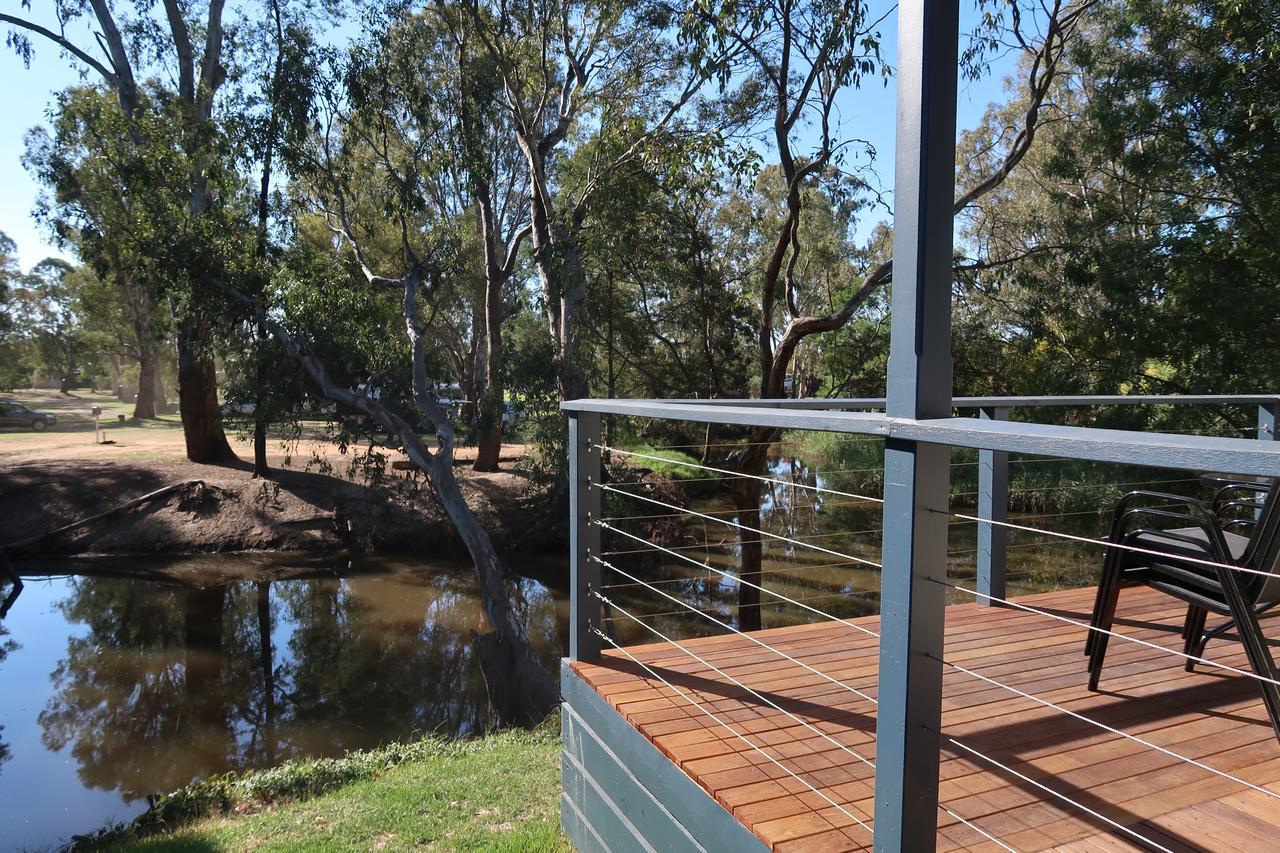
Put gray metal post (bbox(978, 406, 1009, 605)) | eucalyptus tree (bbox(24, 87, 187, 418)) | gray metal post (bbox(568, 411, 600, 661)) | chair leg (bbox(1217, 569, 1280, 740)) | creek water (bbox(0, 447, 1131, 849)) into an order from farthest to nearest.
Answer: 1. eucalyptus tree (bbox(24, 87, 187, 418))
2. creek water (bbox(0, 447, 1131, 849))
3. gray metal post (bbox(978, 406, 1009, 605))
4. gray metal post (bbox(568, 411, 600, 661))
5. chair leg (bbox(1217, 569, 1280, 740))

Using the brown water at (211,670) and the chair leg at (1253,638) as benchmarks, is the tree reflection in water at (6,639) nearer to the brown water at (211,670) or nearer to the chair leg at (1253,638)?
the brown water at (211,670)

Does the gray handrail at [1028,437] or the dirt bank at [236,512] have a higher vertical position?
the gray handrail at [1028,437]

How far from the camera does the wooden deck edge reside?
77.5 inches

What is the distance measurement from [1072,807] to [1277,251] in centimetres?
1039

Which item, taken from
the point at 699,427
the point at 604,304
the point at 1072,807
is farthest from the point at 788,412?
the point at 699,427

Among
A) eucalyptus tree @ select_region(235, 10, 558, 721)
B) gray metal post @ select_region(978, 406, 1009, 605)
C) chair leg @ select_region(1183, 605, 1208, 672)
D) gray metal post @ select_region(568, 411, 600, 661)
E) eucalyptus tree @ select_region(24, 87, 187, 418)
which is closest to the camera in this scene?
chair leg @ select_region(1183, 605, 1208, 672)

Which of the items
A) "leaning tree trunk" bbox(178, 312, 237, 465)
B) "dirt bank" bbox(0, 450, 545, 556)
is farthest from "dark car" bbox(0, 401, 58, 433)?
"leaning tree trunk" bbox(178, 312, 237, 465)

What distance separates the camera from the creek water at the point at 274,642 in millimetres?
7594

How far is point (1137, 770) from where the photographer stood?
1.96 meters

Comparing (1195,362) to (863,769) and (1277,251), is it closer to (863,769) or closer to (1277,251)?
(1277,251)

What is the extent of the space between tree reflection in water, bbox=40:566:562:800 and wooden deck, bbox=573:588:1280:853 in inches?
237

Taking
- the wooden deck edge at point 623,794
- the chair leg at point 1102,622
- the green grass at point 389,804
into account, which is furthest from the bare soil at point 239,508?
the chair leg at point 1102,622

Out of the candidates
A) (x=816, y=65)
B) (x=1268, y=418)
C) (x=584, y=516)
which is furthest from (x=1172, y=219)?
(x=584, y=516)

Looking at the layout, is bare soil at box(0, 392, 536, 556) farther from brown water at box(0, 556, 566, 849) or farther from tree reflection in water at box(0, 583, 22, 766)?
tree reflection in water at box(0, 583, 22, 766)
